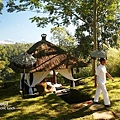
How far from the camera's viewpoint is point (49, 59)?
12.6 meters

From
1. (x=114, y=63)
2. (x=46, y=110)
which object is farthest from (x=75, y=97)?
(x=114, y=63)

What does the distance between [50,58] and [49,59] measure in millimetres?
112

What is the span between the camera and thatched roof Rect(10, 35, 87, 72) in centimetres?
1203

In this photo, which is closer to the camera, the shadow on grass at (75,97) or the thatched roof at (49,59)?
the shadow on grass at (75,97)

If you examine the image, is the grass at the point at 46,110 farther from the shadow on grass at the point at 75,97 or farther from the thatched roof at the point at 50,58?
the thatched roof at the point at 50,58

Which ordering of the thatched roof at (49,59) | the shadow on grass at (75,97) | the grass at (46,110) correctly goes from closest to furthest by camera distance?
1. the grass at (46,110)
2. the shadow on grass at (75,97)
3. the thatched roof at (49,59)

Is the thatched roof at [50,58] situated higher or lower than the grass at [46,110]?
higher

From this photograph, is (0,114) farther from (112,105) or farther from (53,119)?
(112,105)

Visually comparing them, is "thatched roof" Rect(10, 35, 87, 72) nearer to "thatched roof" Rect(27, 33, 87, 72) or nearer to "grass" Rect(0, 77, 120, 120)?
"thatched roof" Rect(27, 33, 87, 72)

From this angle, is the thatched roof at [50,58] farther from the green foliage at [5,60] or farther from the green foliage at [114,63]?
the green foliage at [114,63]

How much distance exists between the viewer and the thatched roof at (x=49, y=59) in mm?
12031

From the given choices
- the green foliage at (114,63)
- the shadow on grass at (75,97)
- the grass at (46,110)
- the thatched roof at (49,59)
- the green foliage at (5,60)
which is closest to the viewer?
the grass at (46,110)

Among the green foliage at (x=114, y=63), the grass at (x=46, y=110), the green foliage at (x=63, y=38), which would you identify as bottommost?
the grass at (x=46, y=110)

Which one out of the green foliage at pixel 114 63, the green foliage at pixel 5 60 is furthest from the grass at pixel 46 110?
the green foliage at pixel 114 63
